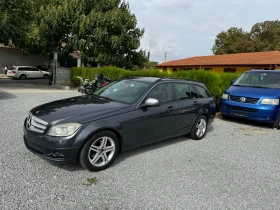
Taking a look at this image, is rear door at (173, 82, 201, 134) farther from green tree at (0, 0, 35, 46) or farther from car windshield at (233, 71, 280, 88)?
green tree at (0, 0, 35, 46)

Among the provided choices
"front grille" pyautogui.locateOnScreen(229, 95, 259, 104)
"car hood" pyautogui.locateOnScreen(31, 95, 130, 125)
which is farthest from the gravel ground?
"front grille" pyautogui.locateOnScreen(229, 95, 259, 104)

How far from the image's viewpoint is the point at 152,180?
3.55 metres

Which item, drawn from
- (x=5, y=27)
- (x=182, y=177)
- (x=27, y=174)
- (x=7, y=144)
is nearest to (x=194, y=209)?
(x=182, y=177)

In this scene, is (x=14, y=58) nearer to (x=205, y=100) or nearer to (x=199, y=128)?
(x=205, y=100)

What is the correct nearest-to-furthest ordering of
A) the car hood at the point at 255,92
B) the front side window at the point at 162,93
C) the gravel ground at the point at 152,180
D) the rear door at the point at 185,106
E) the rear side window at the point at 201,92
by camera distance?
the gravel ground at the point at 152,180 → the front side window at the point at 162,93 → the rear door at the point at 185,106 → the rear side window at the point at 201,92 → the car hood at the point at 255,92

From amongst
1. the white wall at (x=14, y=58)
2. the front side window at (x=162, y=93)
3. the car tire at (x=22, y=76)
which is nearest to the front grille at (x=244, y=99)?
the front side window at (x=162, y=93)

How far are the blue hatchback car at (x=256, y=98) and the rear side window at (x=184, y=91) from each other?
2.52m

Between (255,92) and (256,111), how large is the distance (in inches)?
26.0

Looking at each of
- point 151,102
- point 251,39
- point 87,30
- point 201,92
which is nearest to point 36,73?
point 87,30

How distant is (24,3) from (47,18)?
3739mm

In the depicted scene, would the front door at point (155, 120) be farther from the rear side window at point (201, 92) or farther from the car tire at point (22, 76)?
the car tire at point (22, 76)

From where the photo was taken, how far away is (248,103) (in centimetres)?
727

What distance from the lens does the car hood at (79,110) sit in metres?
3.54

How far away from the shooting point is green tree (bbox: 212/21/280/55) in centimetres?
3591
